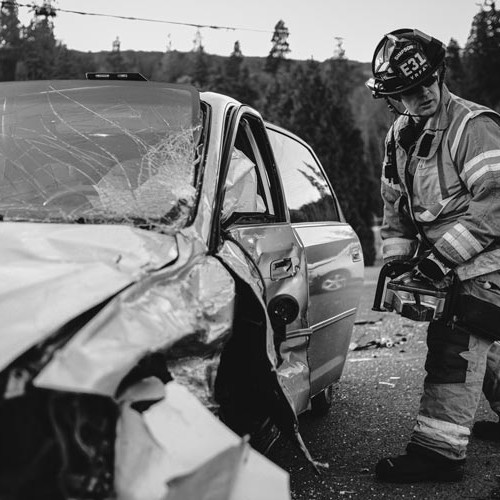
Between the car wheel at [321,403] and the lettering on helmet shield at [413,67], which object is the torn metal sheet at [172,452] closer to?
the lettering on helmet shield at [413,67]

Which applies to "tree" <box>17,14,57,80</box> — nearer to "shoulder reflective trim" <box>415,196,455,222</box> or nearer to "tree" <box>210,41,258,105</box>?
"tree" <box>210,41,258,105</box>

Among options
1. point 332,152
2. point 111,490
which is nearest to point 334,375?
point 111,490

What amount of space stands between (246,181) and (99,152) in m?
0.62

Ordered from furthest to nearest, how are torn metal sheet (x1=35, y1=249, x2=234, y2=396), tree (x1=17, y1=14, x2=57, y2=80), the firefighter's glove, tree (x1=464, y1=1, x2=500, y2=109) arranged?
tree (x1=464, y1=1, x2=500, y2=109) → tree (x1=17, y1=14, x2=57, y2=80) → the firefighter's glove → torn metal sheet (x1=35, y1=249, x2=234, y2=396)

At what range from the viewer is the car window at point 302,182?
12.5ft

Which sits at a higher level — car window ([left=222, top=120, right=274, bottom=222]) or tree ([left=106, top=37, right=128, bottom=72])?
tree ([left=106, top=37, right=128, bottom=72])

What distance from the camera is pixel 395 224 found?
156 inches

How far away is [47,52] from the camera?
38.2 m

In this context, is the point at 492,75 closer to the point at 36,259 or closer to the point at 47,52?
the point at 47,52

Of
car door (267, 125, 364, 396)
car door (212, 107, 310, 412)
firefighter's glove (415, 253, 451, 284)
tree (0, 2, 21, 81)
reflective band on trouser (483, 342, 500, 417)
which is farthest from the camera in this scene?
tree (0, 2, 21, 81)

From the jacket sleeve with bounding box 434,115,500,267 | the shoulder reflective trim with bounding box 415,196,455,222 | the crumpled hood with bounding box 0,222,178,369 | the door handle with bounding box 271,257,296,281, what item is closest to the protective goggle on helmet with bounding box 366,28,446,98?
the jacket sleeve with bounding box 434,115,500,267

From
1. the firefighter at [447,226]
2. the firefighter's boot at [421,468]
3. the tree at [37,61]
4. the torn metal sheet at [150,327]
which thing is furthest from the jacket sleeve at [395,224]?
the tree at [37,61]

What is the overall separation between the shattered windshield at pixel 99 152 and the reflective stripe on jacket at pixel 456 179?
3.94 feet

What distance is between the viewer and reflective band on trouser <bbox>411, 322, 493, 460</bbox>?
3.32m
